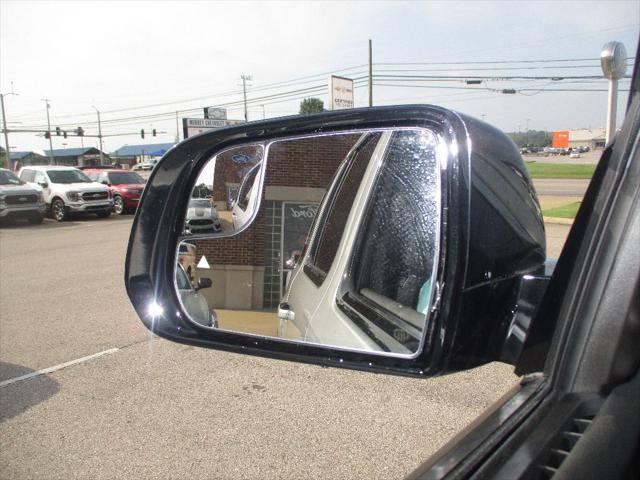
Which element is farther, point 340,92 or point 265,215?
point 340,92

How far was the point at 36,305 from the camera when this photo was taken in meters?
7.89

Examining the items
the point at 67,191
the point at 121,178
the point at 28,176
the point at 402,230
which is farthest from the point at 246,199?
the point at 121,178

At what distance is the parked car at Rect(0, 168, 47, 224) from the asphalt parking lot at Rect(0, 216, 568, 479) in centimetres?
1420

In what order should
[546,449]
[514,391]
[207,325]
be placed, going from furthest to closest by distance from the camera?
[207,325] < [514,391] < [546,449]

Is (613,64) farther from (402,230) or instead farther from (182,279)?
(182,279)

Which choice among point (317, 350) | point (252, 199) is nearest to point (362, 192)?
point (252, 199)

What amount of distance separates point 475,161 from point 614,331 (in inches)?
17.8

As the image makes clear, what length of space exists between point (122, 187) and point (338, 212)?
23584 mm

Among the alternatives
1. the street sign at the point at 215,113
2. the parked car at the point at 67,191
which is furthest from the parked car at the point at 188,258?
the parked car at the point at 67,191

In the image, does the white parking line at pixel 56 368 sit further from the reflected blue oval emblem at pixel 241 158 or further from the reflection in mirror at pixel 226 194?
the reflected blue oval emblem at pixel 241 158

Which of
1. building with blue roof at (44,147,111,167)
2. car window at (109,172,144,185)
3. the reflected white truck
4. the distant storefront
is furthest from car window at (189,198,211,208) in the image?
building with blue roof at (44,147,111,167)

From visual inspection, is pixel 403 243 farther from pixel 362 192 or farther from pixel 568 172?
pixel 568 172

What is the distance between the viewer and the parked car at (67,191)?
2062 centimetres

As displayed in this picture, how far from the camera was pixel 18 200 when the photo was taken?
744 inches
